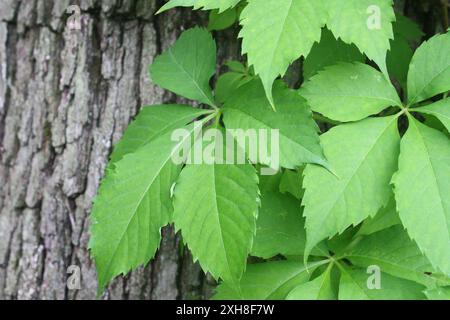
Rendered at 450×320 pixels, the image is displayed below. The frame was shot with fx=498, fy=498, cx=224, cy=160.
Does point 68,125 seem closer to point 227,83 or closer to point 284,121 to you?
point 227,83

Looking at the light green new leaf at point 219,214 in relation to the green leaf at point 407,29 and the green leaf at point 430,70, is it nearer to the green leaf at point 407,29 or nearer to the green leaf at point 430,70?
the green leaf at point 430,70

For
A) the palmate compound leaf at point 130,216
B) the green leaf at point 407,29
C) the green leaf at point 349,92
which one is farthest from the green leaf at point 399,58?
the palmate compound leaf at point 130,216

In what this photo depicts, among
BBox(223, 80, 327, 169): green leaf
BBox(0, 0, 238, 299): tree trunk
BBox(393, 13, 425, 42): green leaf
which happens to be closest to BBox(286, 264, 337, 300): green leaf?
BBox(223, 80, 327, 169): green leaf

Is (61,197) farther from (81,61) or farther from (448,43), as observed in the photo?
(448,43)

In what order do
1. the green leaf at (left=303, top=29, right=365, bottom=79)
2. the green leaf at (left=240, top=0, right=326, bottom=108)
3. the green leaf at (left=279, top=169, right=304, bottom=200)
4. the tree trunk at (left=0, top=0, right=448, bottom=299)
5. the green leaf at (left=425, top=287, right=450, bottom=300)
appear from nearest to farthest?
the green leaf at (left=240, top=0, right=326, bottom=108)
the green leaf at (left=425, top=287, right=450, bottom=300)
the green leaf at (left=303, top=29, right=365, bottom=79)
the green leaf at (left=279, top=169, right=304, bottom=200)
the tree trunk at (left=0, top=0, right=448, bottom=299)

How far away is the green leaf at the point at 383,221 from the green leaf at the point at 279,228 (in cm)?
13

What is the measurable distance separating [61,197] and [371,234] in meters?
0.89

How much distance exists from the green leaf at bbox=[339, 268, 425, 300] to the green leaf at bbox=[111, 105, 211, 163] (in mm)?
460

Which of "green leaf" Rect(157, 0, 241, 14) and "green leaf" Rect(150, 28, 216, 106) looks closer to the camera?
"green leaf" Rect(157, 0, 241, 14)

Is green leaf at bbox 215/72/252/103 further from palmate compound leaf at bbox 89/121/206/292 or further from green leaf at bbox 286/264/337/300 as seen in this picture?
green leaf at bbox 286/264/337/300

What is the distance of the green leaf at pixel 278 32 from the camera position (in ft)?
2.70

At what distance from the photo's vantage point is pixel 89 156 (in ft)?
4.75

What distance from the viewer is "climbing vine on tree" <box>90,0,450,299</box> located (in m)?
0.85
